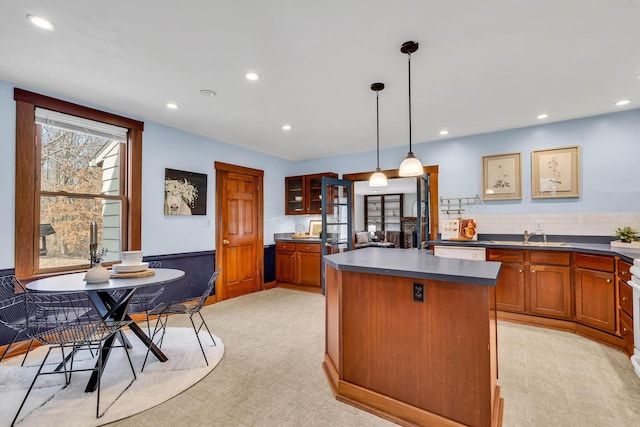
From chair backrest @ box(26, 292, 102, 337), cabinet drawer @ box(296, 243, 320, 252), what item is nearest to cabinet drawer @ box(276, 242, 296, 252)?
cabinet drawer @ box(296, 243, 320, 252)

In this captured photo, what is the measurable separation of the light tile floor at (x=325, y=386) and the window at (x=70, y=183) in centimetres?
179

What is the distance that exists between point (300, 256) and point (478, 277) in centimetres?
408

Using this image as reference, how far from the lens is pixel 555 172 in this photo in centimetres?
398

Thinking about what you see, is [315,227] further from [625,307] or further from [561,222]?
[625,307]

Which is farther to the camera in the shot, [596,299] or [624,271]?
[596,299]

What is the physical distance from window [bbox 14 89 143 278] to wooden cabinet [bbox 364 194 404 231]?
8712 millimetres

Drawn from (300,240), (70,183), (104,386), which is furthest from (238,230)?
(104,386)

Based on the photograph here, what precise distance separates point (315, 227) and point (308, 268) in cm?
97

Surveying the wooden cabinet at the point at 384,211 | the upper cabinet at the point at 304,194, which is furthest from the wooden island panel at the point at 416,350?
the wooden cabinet at the point at 384,211

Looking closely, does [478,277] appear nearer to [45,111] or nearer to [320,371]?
[320,371]

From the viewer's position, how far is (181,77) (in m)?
2.77

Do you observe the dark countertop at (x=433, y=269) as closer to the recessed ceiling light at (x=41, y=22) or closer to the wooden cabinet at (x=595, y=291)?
the wooden cabinet at (x=595, y=291)

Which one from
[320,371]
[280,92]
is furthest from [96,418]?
[280,92]

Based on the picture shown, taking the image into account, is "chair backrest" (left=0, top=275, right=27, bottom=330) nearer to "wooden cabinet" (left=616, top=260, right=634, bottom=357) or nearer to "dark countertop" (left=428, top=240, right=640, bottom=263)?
"dark countertop" (left=428, top=240, right=640, bottom=263)
